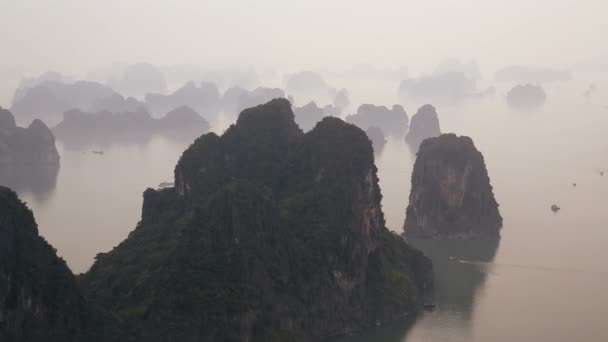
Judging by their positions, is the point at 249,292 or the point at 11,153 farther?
the point at 11,153

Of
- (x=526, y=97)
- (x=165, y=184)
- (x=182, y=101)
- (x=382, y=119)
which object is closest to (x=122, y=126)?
(x=382, y=119)

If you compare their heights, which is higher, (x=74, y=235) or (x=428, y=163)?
(x=428, y=163)

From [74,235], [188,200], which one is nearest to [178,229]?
[188,200]

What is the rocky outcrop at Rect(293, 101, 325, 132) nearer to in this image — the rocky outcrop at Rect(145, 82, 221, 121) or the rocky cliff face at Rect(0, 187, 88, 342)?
the rocky outcrop at Rect(145, 82, 221, 121)

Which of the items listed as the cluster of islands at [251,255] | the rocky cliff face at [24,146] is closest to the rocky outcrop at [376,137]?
the rocky cliff face at [24,146]

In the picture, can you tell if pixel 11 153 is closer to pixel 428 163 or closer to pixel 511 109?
pixel 428 163

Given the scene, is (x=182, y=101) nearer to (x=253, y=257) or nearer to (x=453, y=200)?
(x=453, y=200)

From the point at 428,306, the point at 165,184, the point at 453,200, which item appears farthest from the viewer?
the point at 165,184
